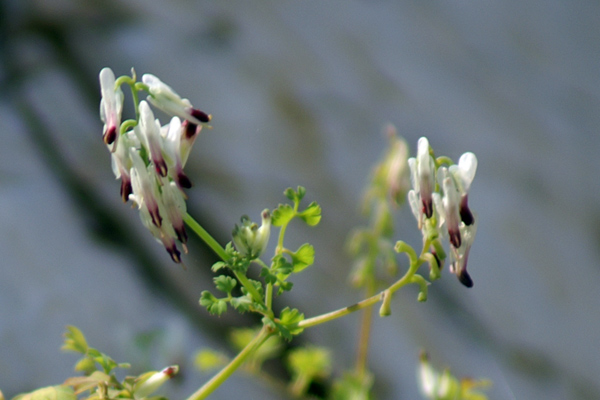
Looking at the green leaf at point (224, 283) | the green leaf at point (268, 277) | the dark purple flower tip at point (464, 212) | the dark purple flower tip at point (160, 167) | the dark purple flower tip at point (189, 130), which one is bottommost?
the green leaf at point (224, 283)

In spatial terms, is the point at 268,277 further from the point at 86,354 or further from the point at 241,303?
the point at 86,354

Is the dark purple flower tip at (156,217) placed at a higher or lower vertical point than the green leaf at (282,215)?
higher

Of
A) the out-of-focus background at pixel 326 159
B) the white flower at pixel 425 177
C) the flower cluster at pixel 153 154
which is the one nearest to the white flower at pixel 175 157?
the flower cluster at pixel 153 154

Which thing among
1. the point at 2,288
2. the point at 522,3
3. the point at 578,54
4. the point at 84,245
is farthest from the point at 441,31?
the point at 2,288

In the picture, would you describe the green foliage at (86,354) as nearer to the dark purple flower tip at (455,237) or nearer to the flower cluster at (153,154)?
the flower cluster at (153,154)

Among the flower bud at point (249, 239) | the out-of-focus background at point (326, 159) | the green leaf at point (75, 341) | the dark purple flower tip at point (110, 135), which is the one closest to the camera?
the dark purple flower tip at point (110, 135)

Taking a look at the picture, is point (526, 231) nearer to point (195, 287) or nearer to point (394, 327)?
point (394, 327)

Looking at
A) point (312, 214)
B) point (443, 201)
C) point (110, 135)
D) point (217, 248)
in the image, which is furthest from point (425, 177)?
point (110, 135)
